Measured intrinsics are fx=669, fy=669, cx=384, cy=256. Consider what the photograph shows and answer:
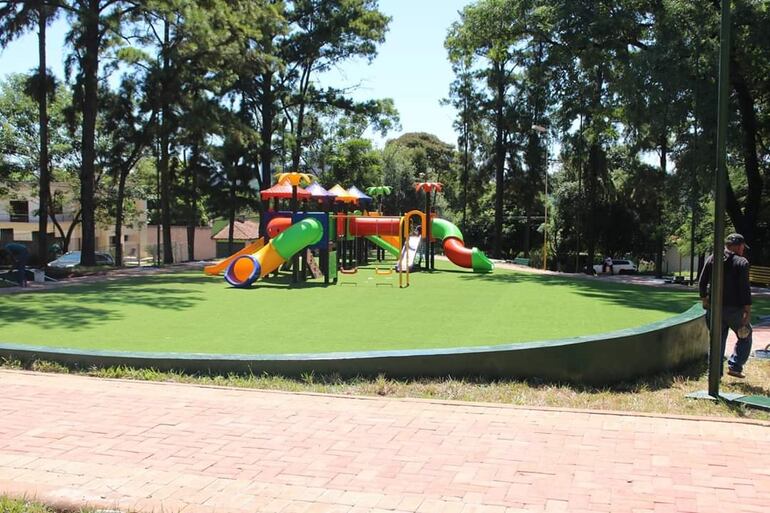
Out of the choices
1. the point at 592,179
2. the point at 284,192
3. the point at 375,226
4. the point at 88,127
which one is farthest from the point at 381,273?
the point at 592,179

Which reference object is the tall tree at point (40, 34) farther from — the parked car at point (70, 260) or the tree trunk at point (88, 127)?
the parked car at point (70, 260)

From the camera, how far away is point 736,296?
7.71 meters

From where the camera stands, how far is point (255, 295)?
683 inches

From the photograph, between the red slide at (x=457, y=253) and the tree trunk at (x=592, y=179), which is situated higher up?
the tree trunk at (x=592, y=179)

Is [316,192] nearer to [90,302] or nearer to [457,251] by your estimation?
[457,251]

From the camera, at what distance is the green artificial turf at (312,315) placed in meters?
9.98

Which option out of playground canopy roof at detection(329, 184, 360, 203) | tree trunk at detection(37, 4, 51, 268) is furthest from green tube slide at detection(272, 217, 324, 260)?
tree trunk at detection(37, 4, 51, 268)

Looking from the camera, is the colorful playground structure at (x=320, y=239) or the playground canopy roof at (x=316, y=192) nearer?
the colorful playground structure at (x=320, y=239)

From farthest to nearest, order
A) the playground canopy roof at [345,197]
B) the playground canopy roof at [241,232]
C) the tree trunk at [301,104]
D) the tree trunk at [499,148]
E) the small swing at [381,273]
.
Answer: the playground canopy roof at [241,232] < the tree trunk at [499,148] < the tree trunk at [301,104] < the playground canopy roof at [345,197] < the small swing at [381,273]

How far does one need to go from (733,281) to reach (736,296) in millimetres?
175

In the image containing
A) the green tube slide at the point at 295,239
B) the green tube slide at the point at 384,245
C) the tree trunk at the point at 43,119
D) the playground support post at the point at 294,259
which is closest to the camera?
the green tube slide at the point at 295,239

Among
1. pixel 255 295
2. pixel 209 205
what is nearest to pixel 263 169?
pixel 209 205

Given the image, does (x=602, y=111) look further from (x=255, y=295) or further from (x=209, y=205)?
(x=209, y=205)

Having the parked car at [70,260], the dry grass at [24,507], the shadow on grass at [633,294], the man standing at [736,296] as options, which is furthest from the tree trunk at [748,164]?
the parked car at [70,260]
